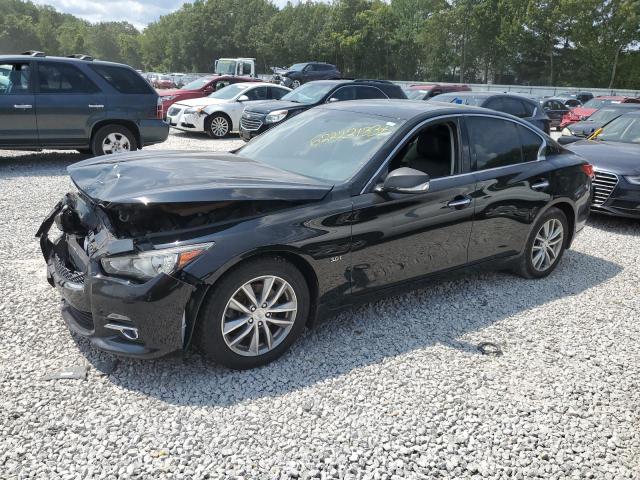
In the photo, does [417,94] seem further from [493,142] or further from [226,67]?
[226,67]

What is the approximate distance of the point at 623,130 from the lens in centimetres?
880

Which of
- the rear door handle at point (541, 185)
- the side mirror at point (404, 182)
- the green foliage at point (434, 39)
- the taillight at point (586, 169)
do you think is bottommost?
the rear door handle at point (541, 185)

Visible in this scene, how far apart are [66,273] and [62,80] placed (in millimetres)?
7116

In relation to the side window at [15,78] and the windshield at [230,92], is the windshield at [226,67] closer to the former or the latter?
the windshield at [230,92]

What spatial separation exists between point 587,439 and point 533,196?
246cm

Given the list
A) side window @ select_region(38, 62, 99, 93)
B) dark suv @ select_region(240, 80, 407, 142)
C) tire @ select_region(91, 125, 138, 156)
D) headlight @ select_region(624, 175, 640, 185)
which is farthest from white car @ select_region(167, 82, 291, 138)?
headlight @ select_region(624, 175, 640, 185)

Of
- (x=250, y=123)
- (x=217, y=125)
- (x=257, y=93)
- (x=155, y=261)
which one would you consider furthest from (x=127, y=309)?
(x=257, y=93)

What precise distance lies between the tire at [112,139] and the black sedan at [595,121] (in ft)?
32.6

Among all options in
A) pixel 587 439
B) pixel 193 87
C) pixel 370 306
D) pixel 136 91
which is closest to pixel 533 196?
pixel 370 306

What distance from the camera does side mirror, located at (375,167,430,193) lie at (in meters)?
3.68

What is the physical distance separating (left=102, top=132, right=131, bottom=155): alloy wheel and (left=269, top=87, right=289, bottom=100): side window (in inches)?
261

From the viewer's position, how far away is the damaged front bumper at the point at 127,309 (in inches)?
117

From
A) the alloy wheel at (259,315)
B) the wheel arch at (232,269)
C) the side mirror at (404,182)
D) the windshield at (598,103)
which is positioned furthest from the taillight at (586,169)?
the windshield at (598,103)

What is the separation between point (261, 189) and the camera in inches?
133
